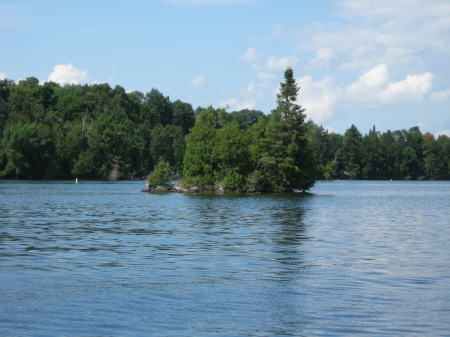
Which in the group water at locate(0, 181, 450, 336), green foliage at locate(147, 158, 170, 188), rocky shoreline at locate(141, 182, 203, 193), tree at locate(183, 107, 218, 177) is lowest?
water at locate(0, 181, 450, 336)

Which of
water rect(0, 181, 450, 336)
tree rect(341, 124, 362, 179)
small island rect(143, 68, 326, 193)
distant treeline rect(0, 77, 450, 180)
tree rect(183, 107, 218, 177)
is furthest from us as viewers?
tree rect(341, 124, 362, 179)

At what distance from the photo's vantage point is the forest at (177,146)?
265ft

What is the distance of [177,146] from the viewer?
16525 cm

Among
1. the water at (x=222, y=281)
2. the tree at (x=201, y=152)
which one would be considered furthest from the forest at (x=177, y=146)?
the water at (x=222, y=281)

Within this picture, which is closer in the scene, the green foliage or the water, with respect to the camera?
the water

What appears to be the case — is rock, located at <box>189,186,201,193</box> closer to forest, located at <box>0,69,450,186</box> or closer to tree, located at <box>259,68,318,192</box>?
forest, located at <box>0,69,450,186</box>

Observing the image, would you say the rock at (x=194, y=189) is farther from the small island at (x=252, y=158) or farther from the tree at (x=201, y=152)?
the tree at (x=201, y=152)

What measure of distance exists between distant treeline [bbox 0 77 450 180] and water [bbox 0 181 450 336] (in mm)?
58866

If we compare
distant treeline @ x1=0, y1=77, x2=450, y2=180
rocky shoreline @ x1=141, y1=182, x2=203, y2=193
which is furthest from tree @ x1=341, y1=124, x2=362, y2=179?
rocky shoreline @ x1=141, y1=182, x2=203, y2=193

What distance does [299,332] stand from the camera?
11945mm

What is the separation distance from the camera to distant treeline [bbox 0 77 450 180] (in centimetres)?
12950

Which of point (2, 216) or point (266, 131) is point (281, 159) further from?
point (2, 216)

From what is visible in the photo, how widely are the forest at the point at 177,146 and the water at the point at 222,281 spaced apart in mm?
48611

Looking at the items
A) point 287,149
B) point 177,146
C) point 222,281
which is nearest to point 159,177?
point 287,149
